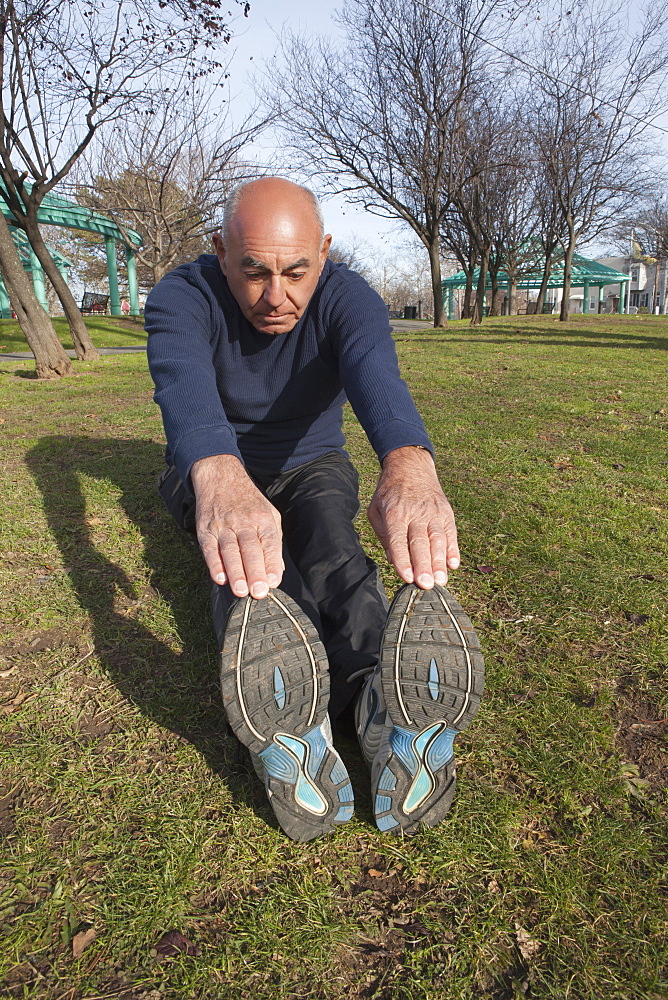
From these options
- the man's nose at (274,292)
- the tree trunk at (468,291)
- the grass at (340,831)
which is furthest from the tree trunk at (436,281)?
the man's nose at (274,292)

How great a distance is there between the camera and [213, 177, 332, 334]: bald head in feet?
6.89

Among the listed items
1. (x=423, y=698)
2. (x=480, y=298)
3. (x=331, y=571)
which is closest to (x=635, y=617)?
(x=331, y=571)

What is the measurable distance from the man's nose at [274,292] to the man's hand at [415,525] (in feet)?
2.63

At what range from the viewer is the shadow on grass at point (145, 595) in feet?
6.81

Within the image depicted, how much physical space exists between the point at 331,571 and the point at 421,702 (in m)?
0.67

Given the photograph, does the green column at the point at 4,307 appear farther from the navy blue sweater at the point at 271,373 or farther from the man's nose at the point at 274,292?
the man's nose at the point at 274,292

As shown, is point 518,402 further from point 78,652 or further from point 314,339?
point 78,652

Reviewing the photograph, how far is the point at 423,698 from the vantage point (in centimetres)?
156

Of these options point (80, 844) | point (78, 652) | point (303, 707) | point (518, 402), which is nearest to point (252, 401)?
point (78, 652)

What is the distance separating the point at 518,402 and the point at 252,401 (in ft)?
14.8

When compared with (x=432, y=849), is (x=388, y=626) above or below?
above

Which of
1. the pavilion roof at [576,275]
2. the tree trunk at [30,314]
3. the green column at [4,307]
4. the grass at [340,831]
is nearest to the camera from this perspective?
the grass at [340,831]

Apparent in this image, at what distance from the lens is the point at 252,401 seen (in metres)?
2.60

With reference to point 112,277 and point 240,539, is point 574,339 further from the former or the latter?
point 112,277
